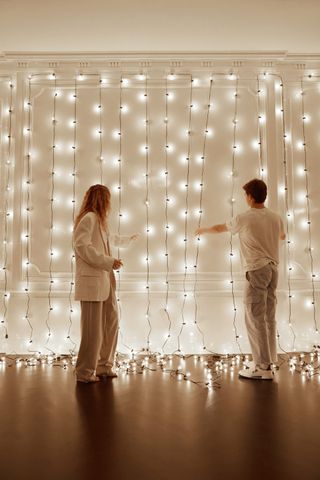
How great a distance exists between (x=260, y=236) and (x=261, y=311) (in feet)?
2.02

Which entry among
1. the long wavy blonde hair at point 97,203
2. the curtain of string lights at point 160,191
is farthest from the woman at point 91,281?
the curtain of string lights at point 160,191

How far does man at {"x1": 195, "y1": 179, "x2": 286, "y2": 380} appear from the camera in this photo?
3143 mm

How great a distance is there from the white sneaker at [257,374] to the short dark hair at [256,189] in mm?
1397

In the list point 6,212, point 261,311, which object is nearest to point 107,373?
point 261,311

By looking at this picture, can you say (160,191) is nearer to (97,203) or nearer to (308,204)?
(97,203)

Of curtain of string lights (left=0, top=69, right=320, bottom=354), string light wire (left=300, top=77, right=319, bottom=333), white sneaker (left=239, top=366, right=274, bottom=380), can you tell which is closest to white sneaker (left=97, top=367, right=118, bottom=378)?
curtain of string lights (left=0, top=69, right=320, bottom=354)

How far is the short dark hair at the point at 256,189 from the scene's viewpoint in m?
3.25

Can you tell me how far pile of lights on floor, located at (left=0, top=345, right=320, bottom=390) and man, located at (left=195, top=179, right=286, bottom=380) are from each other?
31cm

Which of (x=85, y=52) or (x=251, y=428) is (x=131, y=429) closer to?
(x=251, y=428)

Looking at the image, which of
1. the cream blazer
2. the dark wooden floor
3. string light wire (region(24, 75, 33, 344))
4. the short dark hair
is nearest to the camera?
the dark wooden floor

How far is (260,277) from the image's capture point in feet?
10.5

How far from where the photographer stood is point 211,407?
243 centimetres

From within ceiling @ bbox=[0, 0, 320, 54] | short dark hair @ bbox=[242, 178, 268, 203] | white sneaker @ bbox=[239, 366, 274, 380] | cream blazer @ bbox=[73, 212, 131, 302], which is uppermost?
ceiling @ bbox=[0, 0, 320, 54]

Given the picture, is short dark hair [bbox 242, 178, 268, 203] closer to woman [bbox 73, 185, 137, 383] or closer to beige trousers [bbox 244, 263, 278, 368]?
beige trousers [bbox 244, 263, 278, 368]
